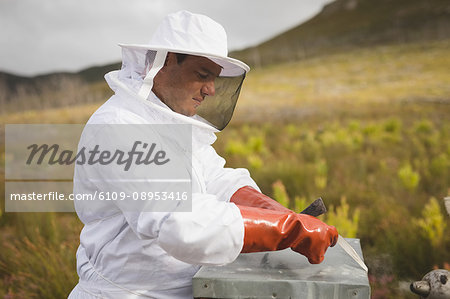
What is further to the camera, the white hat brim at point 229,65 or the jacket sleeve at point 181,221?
the white hat brim at point 229,65

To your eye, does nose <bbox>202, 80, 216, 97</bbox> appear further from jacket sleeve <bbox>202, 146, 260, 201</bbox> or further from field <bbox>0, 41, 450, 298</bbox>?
field <bbox>0, 41, 450, 298</bbox>

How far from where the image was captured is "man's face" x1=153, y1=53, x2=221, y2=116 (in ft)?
5.64

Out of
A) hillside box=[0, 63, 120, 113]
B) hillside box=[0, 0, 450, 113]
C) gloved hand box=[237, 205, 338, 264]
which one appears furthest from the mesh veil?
hillside box=[0, 0, 450, 113]

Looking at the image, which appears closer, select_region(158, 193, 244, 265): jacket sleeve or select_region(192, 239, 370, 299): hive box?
select_region(158, 193, 244, 265): jacket sleeve

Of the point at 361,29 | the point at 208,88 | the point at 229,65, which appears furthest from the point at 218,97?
the point at 361,29

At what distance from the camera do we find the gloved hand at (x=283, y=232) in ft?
4.48

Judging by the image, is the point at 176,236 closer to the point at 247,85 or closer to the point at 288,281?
the point at 288,281

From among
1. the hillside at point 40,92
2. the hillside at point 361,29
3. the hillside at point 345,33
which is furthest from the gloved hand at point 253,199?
the hillside at point 361,29

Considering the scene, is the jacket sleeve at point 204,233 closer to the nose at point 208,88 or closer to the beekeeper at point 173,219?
the beekeeper at point 173,219

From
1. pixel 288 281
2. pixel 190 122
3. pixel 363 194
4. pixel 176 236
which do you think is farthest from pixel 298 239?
pixel 363 194

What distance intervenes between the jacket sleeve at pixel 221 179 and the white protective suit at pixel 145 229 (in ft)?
1.10

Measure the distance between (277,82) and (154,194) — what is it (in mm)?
44451

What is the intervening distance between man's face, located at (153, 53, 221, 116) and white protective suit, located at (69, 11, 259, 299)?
3.0 inches

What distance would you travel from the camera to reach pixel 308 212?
5.72 ft
